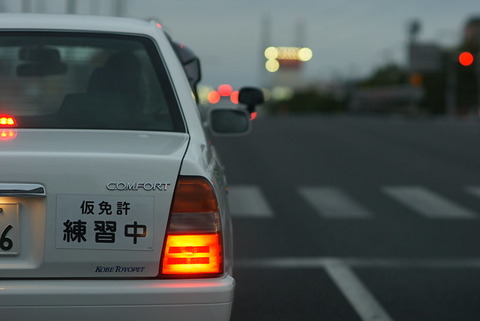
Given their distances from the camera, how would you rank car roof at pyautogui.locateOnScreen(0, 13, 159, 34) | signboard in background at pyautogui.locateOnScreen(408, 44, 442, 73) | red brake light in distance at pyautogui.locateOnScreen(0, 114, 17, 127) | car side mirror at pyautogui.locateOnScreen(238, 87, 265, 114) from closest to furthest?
red brake light in distance at pyautogui.locateOnScreen(0, 114, 17, 127) → car roof at pyautogui.locateOnScreen(0, 13, 159, 34) → car side mirror at pyautogui.locateOnScreen(238, 87, 265, 114) → signboard in background at pyautogui.locateOnScreen(408, 44, 442, 73)

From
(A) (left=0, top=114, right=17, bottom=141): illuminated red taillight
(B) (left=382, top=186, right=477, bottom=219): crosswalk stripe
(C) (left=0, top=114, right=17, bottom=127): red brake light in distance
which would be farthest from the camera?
(B) (left=382, top=186, right=477, bottom=219): crosswalk stripe

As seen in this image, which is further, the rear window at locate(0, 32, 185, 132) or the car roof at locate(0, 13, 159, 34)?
the car roof at locate(0, 13, 159, 34)

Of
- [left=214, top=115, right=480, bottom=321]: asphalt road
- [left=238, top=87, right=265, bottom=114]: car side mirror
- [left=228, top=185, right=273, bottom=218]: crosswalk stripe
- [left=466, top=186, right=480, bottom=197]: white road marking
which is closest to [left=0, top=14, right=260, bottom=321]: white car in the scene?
[left=214, top=115, right=480, bottom=321]: asphalt road

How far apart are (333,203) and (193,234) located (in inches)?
371

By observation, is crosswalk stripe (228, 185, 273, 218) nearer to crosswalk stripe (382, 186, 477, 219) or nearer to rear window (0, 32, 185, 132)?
crosswalk stripe (382, 186, 477, 219)

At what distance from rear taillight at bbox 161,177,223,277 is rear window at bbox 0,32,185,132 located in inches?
28.7

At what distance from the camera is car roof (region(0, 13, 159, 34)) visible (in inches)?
197

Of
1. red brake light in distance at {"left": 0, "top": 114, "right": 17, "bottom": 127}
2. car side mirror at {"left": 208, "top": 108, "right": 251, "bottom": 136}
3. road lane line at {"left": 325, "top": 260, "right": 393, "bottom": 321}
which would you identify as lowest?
road lane line at {"left": 325, "top": 260, "right": 393, "bottom": 321}

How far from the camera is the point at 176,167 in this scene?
3.91 meters

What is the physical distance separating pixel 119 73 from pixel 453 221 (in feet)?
24.1

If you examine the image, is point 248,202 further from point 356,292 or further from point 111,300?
point 111,300

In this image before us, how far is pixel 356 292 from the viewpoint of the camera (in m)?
7.17

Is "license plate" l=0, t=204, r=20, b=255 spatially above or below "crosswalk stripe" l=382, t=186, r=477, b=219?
above

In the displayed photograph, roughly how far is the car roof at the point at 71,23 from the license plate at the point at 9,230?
4.83 ft
